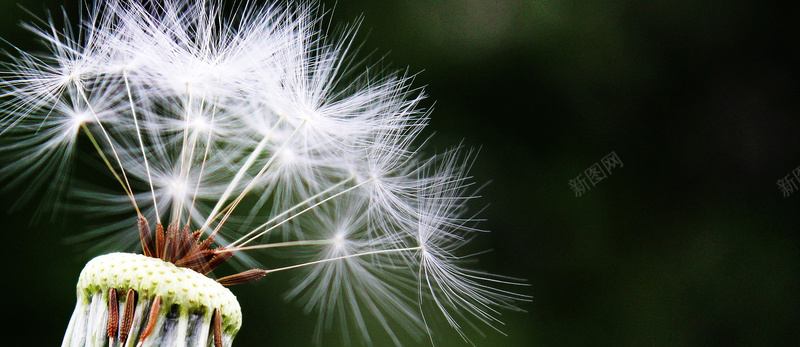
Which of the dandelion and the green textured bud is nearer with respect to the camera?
the green textured bud

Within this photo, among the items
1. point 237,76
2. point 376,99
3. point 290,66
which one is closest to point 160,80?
point 237,76

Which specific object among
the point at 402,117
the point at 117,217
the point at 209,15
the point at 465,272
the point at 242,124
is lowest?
the point at 465,272

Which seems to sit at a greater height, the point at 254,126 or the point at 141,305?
the point at 254,126

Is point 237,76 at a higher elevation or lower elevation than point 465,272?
higher

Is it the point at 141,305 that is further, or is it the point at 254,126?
the point at 254,126

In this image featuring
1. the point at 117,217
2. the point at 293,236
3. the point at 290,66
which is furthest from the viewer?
the point at 117,217

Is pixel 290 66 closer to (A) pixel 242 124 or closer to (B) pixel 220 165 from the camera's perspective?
(A) pixel 242 124

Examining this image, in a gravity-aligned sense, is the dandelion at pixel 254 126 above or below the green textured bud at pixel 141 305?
above

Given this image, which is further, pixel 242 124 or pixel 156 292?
pixel 242 124

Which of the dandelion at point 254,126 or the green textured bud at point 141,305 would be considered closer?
the green textured bud at point 141,305

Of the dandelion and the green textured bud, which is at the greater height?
the dandelion

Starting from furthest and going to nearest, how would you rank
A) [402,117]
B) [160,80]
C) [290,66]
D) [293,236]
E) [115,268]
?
1. [293,236]
2. [402,117]
3. [290,66]
4. [160,80]
5. [115,268]
